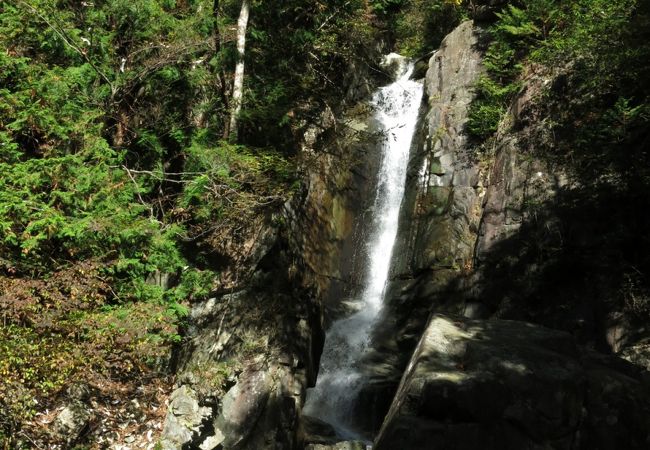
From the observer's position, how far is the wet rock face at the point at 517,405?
15.3 feet

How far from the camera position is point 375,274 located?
1383cm

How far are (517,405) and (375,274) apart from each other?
9.02 metres

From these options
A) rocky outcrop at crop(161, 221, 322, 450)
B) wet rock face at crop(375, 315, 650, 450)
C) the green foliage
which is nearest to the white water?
rocky outcrop at crop(161, 221, 322, 450)

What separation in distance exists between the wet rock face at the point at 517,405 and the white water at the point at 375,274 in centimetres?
535

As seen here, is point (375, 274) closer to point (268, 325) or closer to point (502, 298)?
point (502, 298)

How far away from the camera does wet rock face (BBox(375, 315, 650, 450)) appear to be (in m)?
4.66

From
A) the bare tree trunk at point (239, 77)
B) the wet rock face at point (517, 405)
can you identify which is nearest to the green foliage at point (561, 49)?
the wet rock face at point (517, 405)

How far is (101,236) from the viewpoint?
816 cm

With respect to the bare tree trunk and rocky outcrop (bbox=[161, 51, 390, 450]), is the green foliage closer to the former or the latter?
rocky outcrop (bbox=[161, 51, 390, 450])

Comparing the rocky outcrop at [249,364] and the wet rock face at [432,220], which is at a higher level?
the wet rock face at [432,220]

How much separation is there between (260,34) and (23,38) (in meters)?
5.31

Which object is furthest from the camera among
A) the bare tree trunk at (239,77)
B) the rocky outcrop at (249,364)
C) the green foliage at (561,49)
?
the bare tree trunk at (239,77)

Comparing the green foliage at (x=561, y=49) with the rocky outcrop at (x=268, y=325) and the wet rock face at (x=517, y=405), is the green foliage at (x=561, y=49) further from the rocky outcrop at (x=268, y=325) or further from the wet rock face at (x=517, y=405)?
the wet rock face at (x=517, y=405)

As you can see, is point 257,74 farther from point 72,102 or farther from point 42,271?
point 42,271
